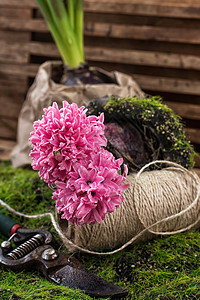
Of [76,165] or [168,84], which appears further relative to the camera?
[168,84]

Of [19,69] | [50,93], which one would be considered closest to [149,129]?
[50,93]

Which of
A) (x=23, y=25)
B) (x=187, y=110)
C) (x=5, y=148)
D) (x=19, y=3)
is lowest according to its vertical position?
(x=5, y=148)

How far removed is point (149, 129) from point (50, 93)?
55 centimetres

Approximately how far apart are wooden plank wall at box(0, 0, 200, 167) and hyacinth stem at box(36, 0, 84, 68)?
265mm

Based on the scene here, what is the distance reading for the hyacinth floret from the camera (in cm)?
96

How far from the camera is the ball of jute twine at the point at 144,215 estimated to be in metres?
1.14

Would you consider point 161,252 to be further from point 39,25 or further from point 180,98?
point 39,25

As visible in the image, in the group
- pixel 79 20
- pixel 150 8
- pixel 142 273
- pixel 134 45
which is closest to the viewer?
pixel 142 273

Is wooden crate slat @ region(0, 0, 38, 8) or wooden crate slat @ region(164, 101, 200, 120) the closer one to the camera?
wooden crate slat @ region(164, 101, 200, 120)

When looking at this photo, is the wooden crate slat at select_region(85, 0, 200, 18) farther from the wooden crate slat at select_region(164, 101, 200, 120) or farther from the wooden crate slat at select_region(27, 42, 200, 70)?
the wooden crate slat at select_region(164, 101, 200, 120)

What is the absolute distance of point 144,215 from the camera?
1.17 metres

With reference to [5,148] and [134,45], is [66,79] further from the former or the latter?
[5,148]

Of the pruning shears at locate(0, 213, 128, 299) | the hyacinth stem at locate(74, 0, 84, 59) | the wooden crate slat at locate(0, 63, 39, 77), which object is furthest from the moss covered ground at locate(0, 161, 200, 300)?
the wooden crate slat at locate(0, 63, 39, 77)

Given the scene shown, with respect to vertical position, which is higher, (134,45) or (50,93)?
(134,45)
